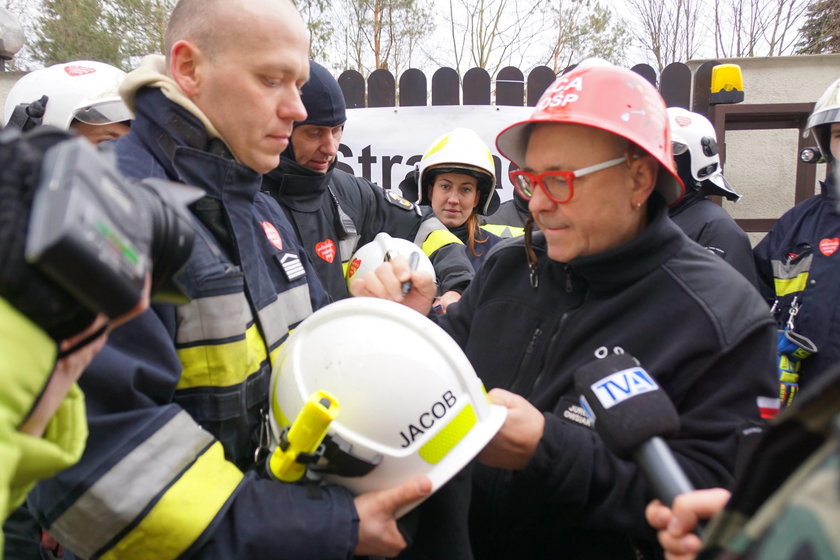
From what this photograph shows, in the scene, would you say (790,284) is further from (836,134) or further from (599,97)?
(599,97)

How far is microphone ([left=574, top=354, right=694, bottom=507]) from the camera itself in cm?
118

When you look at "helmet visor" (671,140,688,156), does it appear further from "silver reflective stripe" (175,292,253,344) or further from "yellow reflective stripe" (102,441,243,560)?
"yellow reflective stripe" (102,441,243,560)

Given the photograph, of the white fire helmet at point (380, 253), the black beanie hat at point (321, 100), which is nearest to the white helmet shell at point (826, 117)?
the white fire helmet at point (380, 253)

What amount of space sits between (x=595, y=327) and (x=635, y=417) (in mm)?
653

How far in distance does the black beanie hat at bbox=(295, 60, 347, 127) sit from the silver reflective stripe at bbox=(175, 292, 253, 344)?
1.83m

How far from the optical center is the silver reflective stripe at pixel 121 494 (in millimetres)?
1274

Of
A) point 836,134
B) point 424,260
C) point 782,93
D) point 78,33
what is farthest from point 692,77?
point 78,33

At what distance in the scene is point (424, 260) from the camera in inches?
102

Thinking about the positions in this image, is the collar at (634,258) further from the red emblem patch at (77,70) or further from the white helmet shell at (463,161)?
the red emblem patch at (77,70)

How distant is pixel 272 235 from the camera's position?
1974 millimetres

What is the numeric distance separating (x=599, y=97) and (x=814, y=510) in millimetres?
1533

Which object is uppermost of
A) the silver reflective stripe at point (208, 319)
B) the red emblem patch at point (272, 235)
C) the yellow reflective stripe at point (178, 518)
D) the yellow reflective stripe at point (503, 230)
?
the red emblem patch at point (272, 235)

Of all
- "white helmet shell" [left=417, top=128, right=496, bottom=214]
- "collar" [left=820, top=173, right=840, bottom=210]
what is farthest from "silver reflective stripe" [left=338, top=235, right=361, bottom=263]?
"collar" [left=820, top=173, right=840, bottom=210]

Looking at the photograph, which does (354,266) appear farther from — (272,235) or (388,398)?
(388,398)
